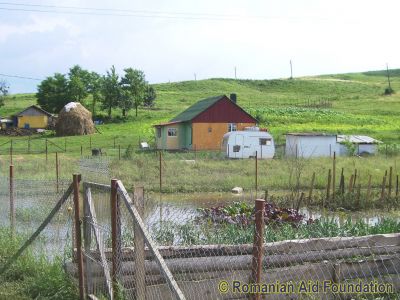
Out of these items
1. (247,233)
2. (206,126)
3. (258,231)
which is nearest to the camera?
(258,231)

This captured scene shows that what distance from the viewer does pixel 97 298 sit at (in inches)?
247

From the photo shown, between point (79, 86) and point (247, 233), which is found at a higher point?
point (79, 86)

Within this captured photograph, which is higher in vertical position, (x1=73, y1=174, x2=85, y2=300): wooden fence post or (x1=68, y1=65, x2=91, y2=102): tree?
(x1=68, y1=65, x2=91, y2=102): tree

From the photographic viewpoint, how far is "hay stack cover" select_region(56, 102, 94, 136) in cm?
5725

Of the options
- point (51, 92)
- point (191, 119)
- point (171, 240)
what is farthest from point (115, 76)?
point (171, 240)

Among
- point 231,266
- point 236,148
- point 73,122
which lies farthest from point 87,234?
point 73,122

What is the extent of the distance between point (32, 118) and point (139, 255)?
64.5 metres

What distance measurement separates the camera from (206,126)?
4716 cm

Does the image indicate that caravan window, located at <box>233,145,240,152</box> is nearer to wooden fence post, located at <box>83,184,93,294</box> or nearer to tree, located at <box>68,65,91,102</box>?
wooden fence post, located at <box>83,184,93,294</box>

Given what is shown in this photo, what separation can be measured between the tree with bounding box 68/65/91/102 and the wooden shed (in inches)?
1112

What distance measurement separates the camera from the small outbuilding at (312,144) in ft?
126

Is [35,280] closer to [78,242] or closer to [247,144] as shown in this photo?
[78,242]

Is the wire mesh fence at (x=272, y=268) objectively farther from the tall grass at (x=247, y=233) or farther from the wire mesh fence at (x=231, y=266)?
the tall grass at (x=247, y=233)

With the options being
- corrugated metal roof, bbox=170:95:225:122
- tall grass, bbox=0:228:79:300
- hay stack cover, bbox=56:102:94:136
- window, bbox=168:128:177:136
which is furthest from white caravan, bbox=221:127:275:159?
tall grass, bbox=0:228:79:300
